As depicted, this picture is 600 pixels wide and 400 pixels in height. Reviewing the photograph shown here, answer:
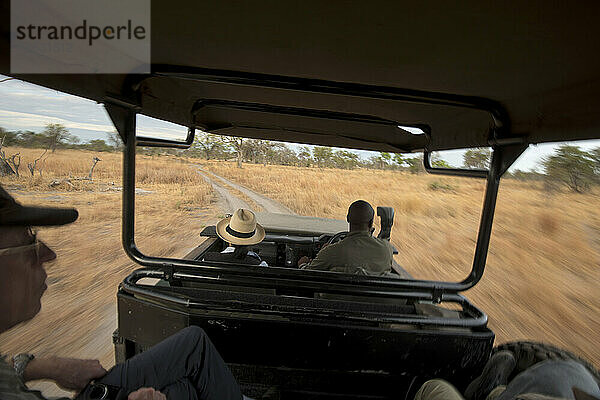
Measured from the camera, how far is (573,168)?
7.61m

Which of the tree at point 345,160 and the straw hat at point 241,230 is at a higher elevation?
the tree at point 345,160

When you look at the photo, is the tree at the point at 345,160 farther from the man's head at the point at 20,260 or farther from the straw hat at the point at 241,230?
the man's head at the point at 20,260

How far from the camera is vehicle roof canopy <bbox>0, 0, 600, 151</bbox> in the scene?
1010 millimetres

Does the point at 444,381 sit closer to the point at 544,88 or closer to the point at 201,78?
the point at 544,88

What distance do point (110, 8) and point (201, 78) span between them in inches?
27.2

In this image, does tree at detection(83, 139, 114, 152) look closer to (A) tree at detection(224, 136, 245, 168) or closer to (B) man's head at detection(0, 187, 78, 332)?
(A) tree at detection(224, 136, 245, 168)

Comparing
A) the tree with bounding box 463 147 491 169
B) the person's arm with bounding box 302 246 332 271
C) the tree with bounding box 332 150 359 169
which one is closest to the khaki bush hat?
the person's arm with bounding box 302 246 332 271

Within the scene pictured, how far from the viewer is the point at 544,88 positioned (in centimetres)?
146

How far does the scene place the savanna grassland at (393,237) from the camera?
4.29 metres

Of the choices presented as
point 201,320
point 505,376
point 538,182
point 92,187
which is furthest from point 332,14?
point 92,187

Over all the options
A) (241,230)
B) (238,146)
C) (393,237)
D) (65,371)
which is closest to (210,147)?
(238,146)

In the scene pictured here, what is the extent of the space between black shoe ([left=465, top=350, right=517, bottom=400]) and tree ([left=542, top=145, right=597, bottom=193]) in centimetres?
682

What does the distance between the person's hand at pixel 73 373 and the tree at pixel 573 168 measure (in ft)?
26.1

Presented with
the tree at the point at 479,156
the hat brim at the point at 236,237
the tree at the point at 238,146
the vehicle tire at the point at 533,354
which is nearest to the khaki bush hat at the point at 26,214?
the hat brim at the point at 236,237
